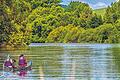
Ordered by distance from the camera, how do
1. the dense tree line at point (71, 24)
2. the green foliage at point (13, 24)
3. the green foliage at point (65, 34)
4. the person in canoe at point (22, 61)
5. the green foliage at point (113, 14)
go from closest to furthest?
1. the person in canoe at point (22, 61)
2. the green foliage at point (13, 24)
3. the dense tree line at point (71, 24)
4. the green foliage at point (65, 34)
5. the green foliage at point (113, 14)

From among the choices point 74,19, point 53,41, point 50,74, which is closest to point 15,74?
point 50,74

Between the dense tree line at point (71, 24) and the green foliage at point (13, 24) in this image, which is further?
the dense tree line at point (71, 24)

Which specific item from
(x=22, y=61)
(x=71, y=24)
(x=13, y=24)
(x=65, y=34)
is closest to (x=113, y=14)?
(x=71, y=24)

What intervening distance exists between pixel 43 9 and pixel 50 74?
422 ft

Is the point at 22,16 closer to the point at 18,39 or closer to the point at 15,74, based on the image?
the point at 18,39

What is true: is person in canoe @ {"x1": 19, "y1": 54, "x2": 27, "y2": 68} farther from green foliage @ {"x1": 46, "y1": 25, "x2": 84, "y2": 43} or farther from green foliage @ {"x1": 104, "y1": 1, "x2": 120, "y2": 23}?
green foliage @ {"x1": 104, "y1": 1, "x2": 120, "y2": 23}

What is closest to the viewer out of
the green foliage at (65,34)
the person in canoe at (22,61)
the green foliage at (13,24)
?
the person in canoe at (22,61)

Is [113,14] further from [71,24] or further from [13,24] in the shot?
[13,24]

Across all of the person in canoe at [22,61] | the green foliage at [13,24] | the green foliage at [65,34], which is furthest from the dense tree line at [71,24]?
the person in canoe at [22,61]

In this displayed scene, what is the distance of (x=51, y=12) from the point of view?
163 metres

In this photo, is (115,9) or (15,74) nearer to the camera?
(15,74)

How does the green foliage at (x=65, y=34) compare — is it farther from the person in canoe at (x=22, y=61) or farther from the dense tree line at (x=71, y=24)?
the person in canoe at (x=22, y=61)

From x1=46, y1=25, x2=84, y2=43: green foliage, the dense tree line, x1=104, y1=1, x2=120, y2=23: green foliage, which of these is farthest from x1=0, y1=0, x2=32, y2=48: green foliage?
x1=104, y1=1, x2=120, y2=23: green foliage

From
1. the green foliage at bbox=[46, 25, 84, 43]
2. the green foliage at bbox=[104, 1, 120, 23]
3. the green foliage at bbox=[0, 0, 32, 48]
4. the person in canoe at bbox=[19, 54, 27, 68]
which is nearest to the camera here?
the person in canoe at bbox=[19, 54, 27, 68]
